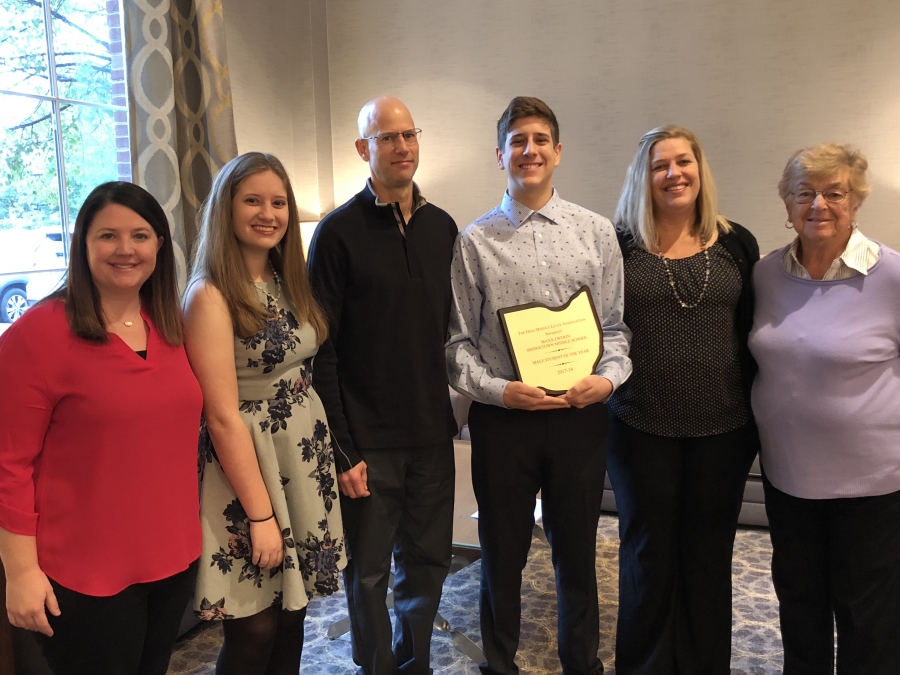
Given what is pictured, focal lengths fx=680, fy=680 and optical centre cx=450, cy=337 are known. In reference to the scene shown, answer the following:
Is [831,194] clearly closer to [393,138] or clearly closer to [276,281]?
[393,138]

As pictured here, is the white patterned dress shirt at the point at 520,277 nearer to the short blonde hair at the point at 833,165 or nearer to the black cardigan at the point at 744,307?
the black cardigan at the point at 744,307

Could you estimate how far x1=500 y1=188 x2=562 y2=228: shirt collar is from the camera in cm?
186

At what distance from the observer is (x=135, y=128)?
2807 mm

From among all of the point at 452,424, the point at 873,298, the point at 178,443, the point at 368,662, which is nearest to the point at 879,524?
the point at 873,298

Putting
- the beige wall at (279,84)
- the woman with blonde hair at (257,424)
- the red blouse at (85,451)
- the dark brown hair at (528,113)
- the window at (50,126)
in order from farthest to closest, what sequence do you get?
the beige wall at (279,84) < the window at (50,126) < the dark brown hair at (528,113) < the woman with blonde hair at (257,424) < the red blouse at (85,451)

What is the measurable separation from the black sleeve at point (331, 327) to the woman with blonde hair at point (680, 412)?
750mm

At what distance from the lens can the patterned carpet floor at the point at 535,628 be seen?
2.20 m

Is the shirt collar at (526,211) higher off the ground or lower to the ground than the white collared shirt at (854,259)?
higher

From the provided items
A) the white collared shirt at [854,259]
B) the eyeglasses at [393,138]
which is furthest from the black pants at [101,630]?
the white collared shirt at [854,259]

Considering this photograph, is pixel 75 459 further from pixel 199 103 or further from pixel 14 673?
pixel 199 103

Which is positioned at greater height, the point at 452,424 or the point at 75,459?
the point at 75,459

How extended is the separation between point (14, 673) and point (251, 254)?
1429 millimetres

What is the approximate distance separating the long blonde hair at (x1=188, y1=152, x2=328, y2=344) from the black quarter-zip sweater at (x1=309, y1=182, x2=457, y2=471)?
175 millimetres

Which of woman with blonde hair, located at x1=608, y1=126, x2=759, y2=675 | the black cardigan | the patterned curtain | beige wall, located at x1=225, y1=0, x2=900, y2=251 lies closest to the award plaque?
woman with blonde hair, located at x1=608, y1=126, x2=759, y2=675
